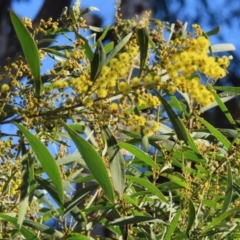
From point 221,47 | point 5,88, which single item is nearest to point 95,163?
point 5,88

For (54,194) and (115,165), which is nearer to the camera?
(115,165)

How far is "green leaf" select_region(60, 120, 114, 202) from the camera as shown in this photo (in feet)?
2.50

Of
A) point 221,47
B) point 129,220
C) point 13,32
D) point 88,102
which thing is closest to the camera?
point 88,102

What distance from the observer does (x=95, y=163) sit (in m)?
0.77

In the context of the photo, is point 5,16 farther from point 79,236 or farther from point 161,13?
point 79,236

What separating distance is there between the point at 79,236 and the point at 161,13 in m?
4.39

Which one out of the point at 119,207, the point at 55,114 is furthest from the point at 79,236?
the point at 55,114

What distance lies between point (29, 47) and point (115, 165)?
7.8 inches

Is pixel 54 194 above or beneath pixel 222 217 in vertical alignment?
above

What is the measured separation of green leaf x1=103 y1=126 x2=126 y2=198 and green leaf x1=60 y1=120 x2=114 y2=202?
0.07ft

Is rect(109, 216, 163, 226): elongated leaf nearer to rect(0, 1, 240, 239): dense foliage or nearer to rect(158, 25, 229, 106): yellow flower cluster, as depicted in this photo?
rect(0, 1, 240, 239): dense foliage

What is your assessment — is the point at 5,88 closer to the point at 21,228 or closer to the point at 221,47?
the point at 21,228

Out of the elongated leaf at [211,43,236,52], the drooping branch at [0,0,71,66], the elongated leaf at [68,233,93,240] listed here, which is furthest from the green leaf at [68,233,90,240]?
the drooping branch at [0,0,71,66]

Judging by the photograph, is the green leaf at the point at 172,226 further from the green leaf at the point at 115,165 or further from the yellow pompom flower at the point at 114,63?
the yellow pompom flower at the point at 114,63
